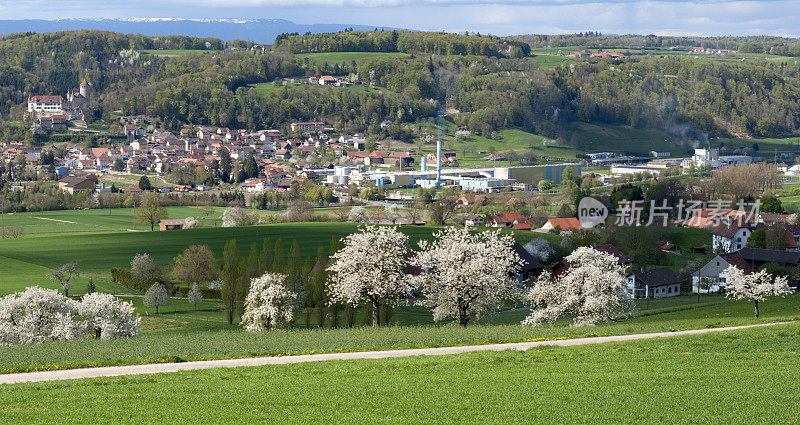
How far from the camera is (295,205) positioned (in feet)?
295

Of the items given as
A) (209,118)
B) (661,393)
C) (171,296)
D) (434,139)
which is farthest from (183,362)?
(209,118)

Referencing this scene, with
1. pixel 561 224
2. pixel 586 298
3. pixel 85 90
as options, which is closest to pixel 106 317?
pixel 586 298

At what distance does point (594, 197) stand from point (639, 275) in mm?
41999

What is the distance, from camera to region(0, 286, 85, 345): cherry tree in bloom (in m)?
31.2

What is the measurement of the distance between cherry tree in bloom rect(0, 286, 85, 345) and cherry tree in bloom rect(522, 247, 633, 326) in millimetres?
18281

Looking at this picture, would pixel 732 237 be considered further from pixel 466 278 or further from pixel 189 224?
pixel 189 224

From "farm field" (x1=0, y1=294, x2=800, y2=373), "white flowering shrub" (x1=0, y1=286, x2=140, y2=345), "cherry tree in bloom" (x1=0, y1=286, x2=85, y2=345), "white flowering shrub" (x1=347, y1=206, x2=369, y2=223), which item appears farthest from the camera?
"white flowering shrub" (x1=347, y1=206, x2=369, y2=223)

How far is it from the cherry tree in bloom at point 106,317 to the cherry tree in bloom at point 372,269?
28.3 ft

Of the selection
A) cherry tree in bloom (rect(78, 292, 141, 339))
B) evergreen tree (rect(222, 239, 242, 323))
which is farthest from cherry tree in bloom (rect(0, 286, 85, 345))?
evergreen tree (rect(222, 239, 242, 323))

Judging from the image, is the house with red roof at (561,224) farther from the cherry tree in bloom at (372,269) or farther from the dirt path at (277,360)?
the dirt path at (277,360)

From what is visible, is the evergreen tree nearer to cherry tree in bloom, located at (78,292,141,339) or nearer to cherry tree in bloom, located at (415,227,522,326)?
cherry tree in bloom, located at (78,292,141,339)

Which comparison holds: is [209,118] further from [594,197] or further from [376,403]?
[376,403]

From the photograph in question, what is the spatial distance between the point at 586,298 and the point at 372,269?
8789 millimetres

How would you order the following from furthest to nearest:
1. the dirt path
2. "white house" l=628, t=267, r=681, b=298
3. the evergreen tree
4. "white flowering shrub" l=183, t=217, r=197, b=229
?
1. "white flowering shrub" l=183, t=217, r=197, b=229
2. "white house" l=628, t=267, r=681, b=298
3. the evergreen tree
4. the dirt path
